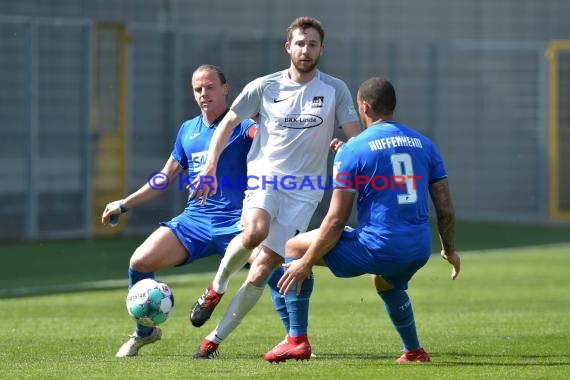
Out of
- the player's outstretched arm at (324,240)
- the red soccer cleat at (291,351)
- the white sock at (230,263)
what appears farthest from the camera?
the white sock at (230,263)

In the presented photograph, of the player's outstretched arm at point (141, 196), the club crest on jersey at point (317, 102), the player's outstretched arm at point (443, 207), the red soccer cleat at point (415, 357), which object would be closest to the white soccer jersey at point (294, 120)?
the club crest on jersey at point (317, 102)

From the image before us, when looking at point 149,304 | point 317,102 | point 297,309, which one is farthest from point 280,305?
point 317,102

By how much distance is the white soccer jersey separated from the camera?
8.85m

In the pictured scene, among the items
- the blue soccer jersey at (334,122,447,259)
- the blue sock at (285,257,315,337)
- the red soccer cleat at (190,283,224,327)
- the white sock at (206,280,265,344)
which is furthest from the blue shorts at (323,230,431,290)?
the red soccer cleat at (190,283,224,327)

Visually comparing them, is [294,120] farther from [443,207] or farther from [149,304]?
[149,304]

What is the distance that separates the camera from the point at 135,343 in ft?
30.3

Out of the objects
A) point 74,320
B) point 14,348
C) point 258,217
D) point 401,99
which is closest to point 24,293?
point 74,320

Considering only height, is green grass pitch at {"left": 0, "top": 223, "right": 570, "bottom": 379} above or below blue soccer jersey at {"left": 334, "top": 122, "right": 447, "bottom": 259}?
below

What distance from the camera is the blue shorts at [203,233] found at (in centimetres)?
945

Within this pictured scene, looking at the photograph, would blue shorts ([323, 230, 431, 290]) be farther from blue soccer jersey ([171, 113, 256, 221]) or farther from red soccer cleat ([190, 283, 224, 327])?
blue soccer jersey ([171, 113, 256, 221])

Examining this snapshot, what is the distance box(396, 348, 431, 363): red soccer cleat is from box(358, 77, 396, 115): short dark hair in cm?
152

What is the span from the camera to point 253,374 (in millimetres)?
7855

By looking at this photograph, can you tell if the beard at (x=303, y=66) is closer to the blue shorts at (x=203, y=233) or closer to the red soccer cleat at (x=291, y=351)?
the blue shorts at (x=203, y=233)

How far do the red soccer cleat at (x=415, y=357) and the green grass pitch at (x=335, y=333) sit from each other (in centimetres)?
8
